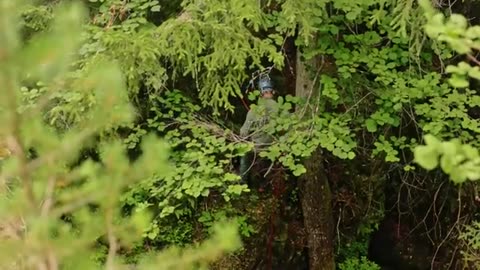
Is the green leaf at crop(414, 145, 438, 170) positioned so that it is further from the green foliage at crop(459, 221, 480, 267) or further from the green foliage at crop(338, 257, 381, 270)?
the green foliage at crop(338, 257, 381, 270)

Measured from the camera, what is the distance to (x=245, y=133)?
5688 mm

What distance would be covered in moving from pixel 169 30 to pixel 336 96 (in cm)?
154

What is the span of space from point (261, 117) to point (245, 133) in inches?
12.2

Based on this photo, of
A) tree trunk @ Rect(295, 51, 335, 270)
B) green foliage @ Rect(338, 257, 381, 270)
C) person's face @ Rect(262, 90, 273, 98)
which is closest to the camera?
person's face @ Rect(262, 90, 273, 98)

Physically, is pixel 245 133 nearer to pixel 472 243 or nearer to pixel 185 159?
pixel 185 159

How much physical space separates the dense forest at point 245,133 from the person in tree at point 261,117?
0.8 inches

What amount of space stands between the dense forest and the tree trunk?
0.02 meters

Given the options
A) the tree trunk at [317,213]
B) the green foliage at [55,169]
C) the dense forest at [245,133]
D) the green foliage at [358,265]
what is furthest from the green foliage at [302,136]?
the green foliage at [55,169]

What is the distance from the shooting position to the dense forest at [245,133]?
5.58ft

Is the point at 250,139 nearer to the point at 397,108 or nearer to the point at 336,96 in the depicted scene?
the point at 336,96

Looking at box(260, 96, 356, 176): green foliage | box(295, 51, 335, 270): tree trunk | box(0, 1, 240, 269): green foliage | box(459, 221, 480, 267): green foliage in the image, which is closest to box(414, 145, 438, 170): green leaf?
box(0, 1, 240, 269): green foliage

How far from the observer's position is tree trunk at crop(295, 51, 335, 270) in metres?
6.21

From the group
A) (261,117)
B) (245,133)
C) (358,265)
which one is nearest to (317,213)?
(358,265)

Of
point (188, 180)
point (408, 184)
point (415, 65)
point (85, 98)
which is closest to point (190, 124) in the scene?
point (188, 180)
